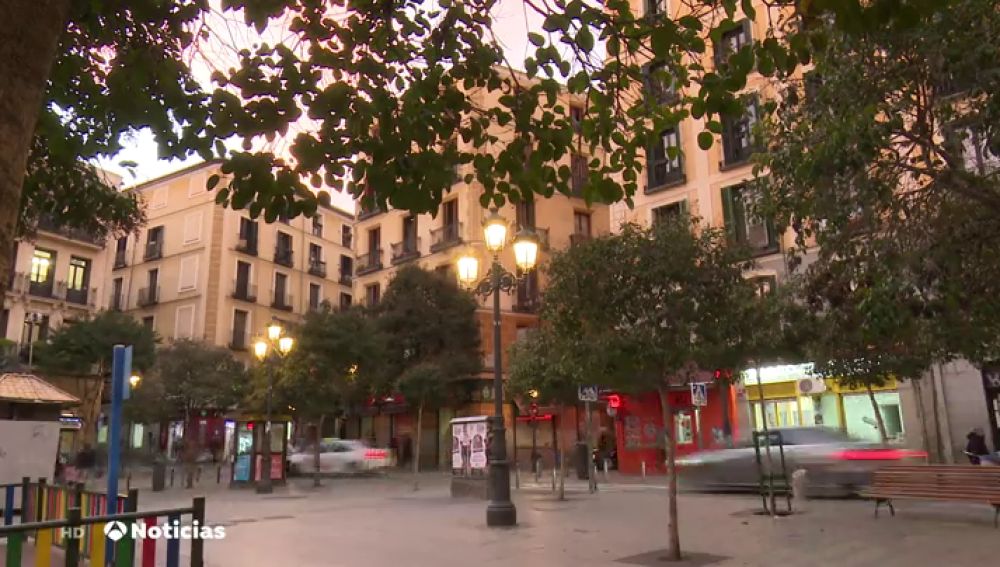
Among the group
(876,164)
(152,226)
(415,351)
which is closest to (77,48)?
(876,164)

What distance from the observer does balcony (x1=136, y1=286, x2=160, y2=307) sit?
4888 cm

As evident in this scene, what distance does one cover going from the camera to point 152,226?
50.8m

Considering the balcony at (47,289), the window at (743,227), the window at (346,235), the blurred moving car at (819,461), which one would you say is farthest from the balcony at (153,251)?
the blurred moving car at (819,461)

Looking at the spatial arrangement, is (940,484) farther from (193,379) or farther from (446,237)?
(193,379)

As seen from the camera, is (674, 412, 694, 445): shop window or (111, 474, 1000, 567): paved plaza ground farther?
(674, 412, 694, 445): shop window

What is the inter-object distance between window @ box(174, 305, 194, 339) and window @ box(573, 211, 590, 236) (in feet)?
80.7

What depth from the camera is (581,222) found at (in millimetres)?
40125

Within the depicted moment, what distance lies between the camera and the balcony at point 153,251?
49531 millimetres

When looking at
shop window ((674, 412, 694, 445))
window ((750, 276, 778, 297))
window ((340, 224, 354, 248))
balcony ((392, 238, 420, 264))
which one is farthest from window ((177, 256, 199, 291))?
window ((750, 276, 778, 297))

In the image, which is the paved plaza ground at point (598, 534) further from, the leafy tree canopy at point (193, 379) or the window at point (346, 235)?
the window at point (346, 235)

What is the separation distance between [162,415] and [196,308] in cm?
909

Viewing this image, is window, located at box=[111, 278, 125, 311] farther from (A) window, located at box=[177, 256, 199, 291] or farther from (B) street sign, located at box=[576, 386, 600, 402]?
(B) street sign, located at box=[576, 386, 600, 402]

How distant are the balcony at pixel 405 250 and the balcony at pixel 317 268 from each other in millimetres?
15831

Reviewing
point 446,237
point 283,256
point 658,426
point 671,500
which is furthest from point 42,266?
point 671,500
